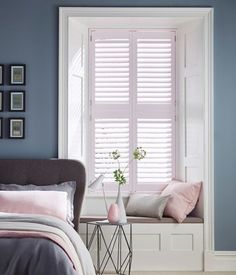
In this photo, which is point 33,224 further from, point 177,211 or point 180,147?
point 180,147

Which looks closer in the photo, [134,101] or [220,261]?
[220,261]

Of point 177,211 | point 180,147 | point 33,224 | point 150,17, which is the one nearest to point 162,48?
point 150,17

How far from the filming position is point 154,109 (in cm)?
733

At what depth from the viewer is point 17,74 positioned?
22.4 ft

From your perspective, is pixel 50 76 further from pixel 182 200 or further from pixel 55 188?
pixel 182 200

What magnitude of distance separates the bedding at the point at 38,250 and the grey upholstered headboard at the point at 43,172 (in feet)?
5.24

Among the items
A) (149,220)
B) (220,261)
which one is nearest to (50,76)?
(149,220)

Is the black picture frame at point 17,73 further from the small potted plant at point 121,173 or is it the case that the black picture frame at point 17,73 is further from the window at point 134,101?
the small potted plant at point 121,173

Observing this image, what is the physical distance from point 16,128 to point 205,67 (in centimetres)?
201

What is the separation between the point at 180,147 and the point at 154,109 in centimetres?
50

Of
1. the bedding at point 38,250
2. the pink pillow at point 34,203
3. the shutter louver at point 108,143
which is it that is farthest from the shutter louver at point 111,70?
the bedding at point 38,250

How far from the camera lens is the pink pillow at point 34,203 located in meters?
6.02

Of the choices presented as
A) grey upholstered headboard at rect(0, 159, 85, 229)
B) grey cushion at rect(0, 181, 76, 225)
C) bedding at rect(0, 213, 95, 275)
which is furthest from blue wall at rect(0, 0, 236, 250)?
bedding at rect(0, 213, 95, 275)

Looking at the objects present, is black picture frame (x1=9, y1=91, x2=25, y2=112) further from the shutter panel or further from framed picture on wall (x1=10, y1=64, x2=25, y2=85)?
the shutter panel
